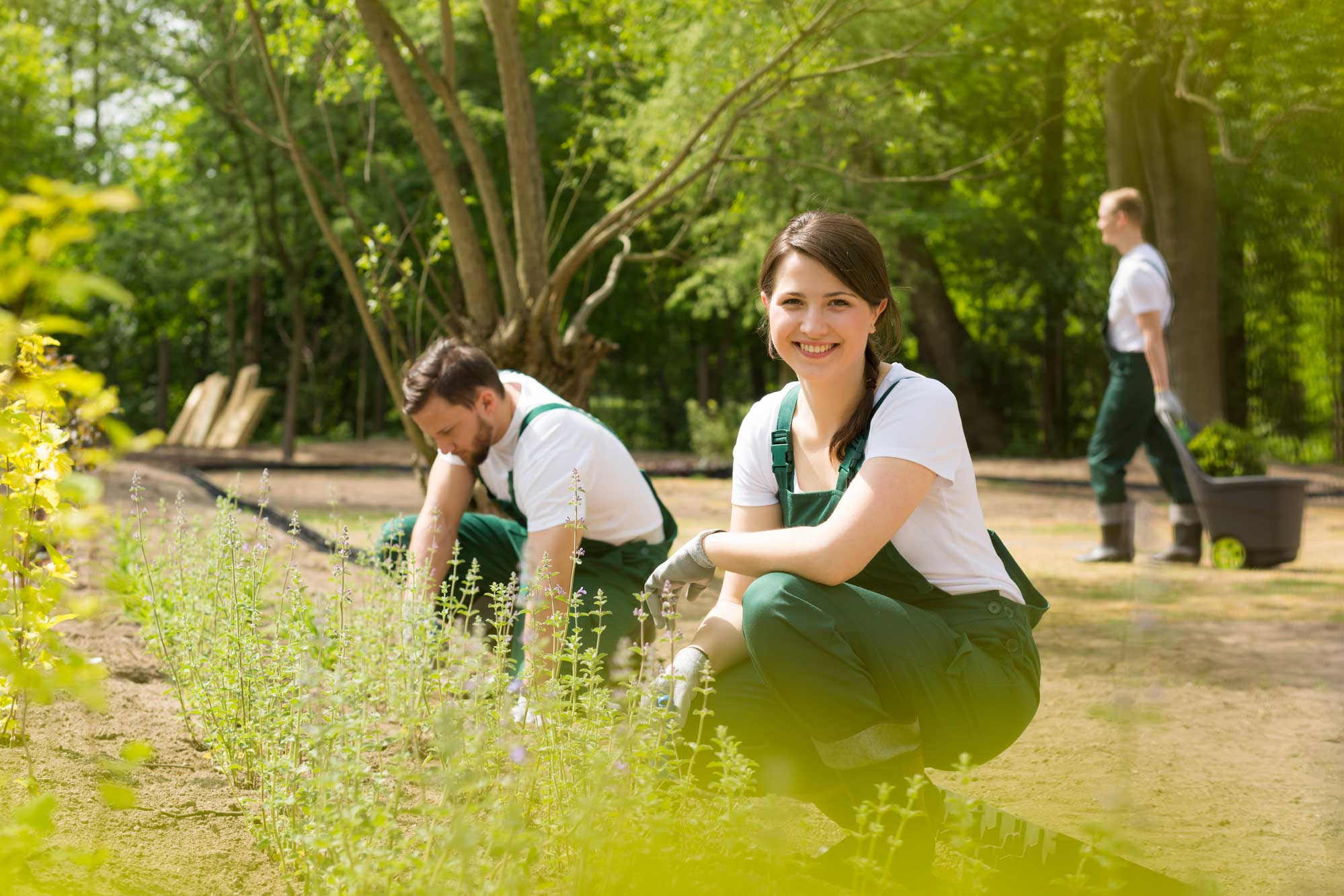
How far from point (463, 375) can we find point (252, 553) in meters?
0.99

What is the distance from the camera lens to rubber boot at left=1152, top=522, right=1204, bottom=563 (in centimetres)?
798

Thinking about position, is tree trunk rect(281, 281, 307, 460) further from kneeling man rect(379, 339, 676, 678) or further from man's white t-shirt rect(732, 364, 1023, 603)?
man's white t-shirt rect(732, 364, 1023, 603)

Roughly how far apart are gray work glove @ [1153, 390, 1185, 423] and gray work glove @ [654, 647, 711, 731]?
17.3 ft

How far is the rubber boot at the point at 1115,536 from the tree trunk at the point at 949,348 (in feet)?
30.3

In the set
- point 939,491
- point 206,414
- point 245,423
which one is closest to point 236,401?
point 245,423

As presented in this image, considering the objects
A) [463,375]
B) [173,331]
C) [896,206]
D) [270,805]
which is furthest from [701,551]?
[173,331]

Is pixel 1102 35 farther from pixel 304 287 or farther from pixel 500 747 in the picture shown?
pixel 304 287

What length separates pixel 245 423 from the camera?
1911 cm

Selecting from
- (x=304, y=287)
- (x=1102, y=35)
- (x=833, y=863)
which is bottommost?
(x=833, y=863)

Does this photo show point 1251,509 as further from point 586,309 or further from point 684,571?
point 684,571

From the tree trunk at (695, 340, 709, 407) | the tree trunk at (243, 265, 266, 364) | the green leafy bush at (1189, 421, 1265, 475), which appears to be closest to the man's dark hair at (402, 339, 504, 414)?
the green leafy bush at (1189, 421, 1265, 475)

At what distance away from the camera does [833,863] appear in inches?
108

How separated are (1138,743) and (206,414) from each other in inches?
731

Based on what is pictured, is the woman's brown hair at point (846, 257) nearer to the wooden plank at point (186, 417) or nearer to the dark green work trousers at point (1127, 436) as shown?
the dark green work trousers at point (1127, 436)
